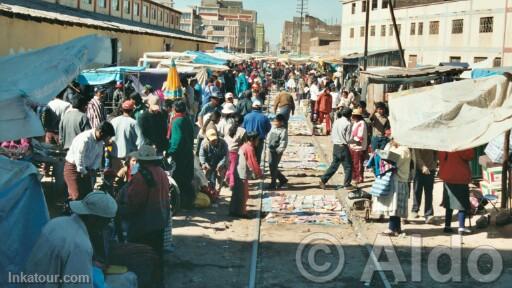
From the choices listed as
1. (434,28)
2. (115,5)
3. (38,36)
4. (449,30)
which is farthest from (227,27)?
(38,36)

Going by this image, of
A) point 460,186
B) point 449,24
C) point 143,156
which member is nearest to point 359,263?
point 460,186

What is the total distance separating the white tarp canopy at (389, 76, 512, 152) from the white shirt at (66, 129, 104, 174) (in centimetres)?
419

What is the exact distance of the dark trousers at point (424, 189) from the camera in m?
10.9

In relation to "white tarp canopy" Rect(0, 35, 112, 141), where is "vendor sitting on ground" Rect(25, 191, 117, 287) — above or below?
below

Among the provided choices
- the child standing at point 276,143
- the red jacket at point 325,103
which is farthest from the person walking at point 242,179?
the red jacket at point 325,103

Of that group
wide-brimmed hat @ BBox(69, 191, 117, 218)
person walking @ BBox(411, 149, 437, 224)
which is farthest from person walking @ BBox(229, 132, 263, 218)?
wide-brimmed hat @ BBox(69, 191, 117, 218)

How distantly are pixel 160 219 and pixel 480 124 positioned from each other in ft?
14.9

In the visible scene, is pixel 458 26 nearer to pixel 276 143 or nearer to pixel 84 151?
pixel 276 143

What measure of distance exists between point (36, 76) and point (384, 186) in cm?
620

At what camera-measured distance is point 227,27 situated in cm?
13975

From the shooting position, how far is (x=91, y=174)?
909 centimetres

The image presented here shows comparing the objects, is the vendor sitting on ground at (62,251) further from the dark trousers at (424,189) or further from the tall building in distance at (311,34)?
the tall building in distance at (311,34)

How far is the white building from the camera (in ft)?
124

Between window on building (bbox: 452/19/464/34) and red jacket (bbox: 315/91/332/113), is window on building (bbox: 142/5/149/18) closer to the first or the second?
window on building (bbox: 452/19/464/34)
